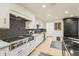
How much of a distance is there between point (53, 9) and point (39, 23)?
1.26 ft

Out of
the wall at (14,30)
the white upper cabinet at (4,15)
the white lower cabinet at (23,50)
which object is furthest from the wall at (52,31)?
the white upper cabinet at (4,15)

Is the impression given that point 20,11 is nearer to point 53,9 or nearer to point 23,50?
point 53,9

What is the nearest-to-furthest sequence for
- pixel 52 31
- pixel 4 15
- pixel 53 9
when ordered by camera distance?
1. pixel 4 15
2. pixel 53 9
3. pixel 52 31

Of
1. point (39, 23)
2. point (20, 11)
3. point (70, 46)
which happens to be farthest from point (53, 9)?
point (70, 46)

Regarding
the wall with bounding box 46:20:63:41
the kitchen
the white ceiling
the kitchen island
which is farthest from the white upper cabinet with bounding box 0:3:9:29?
the kitchen island

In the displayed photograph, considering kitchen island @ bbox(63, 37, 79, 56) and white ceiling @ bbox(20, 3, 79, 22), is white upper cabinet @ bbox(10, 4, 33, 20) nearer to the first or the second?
white ceiling @ bbox(20, 3, 79, 22)

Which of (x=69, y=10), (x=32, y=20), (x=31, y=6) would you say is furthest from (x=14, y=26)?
(x=69, y=10)

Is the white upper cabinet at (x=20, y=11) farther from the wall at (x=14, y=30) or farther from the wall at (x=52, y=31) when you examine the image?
the wall at (x=52, y=31)

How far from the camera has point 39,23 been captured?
1774mm

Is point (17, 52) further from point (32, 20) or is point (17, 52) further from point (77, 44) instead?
point (77, 44)

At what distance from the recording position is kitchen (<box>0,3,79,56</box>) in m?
1.47

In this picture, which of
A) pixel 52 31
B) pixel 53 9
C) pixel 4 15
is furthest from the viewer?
pixel 52 31

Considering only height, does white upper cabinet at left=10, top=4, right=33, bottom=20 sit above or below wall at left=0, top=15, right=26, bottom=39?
above

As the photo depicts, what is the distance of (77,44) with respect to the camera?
165 centimetres
